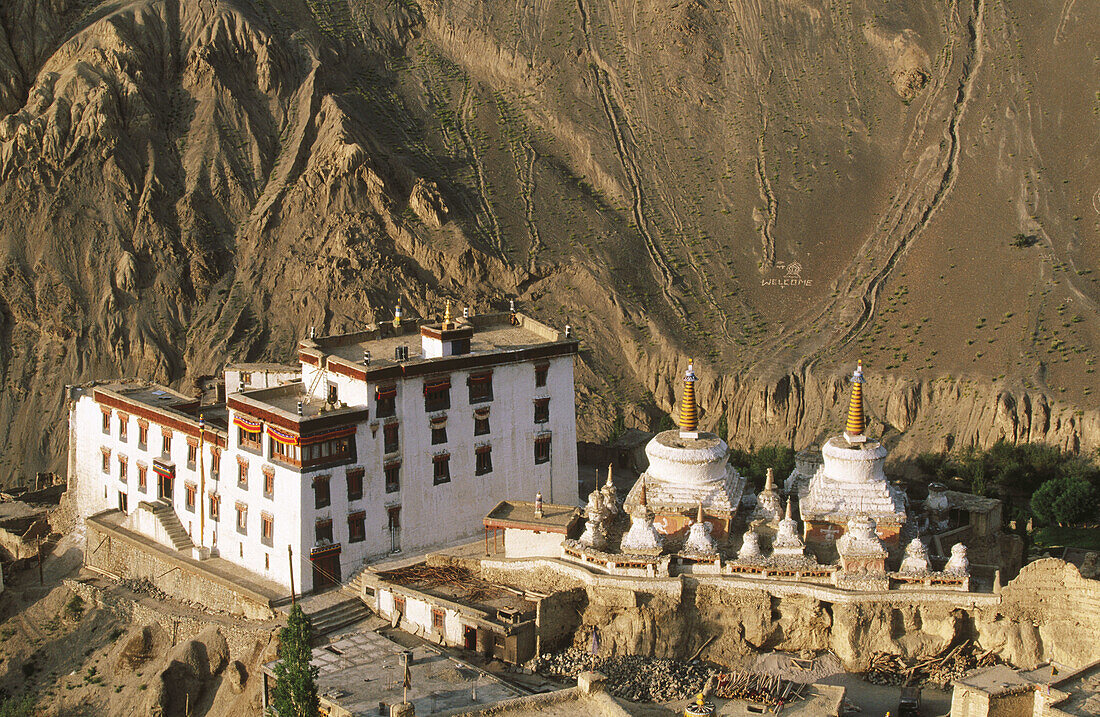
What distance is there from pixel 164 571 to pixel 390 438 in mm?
9538

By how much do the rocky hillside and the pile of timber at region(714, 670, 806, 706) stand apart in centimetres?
2748

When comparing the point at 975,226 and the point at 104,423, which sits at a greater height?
the point at 975,226

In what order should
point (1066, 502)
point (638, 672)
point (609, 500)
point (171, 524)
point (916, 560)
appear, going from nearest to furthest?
point (638, 672), point (916, 560), point (609, 500), point (171, 524), point (1066, 502)

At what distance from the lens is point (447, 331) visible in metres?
52.1

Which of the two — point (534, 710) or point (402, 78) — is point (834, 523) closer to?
point (534, 710)

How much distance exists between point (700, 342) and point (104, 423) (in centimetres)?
3294

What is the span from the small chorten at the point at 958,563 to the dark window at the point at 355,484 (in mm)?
19413

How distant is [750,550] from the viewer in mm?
46938

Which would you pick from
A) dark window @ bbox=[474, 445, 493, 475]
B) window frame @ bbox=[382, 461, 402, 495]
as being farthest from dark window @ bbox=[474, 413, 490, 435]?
window frame @ bbox=[382, 461, 402, 495]

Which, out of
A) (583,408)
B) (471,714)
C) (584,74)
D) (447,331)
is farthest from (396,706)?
(584,74)

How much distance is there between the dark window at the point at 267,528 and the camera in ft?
163

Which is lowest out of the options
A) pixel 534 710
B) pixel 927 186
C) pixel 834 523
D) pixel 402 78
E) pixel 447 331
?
pixel 534 710

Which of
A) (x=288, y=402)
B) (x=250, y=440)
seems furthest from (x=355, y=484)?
(x=288, y=402)

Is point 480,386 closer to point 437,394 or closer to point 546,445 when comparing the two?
point 437,394
